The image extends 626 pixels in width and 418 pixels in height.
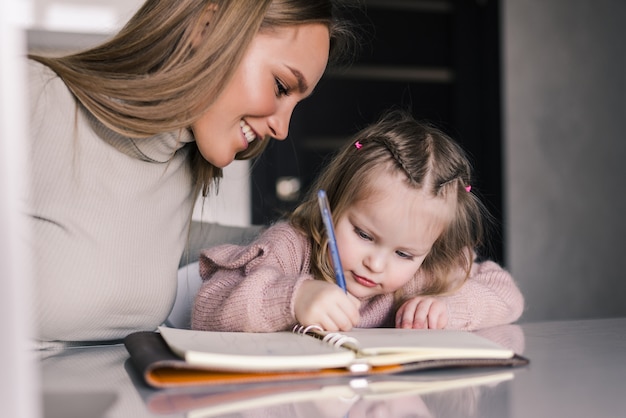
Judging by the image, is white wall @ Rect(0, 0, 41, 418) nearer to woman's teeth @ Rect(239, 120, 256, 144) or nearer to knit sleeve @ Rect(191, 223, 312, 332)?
knit sleeve @ Rect(191, 223, 312, 332)

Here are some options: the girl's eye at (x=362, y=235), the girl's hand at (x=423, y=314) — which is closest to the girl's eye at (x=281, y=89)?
the girl's eye at (x=362, y=235)

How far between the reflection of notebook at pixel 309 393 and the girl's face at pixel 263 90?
55cm

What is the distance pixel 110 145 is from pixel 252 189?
2.00 meters

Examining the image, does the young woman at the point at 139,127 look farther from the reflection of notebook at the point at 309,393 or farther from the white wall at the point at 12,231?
the white wall at the point at 12,231

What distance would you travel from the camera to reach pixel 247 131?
1.12 metres

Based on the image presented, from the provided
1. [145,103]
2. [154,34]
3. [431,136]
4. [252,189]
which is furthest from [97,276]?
[252,189]

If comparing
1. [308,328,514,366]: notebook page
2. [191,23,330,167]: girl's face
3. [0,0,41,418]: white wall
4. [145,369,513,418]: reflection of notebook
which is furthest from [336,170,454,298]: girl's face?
[0,0,41,418]: white wall

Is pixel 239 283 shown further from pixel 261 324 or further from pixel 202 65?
pixel 202 65

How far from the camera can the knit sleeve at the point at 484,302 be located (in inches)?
39.3

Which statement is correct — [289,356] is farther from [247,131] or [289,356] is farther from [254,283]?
[247,131]

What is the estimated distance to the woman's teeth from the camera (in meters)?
1.10

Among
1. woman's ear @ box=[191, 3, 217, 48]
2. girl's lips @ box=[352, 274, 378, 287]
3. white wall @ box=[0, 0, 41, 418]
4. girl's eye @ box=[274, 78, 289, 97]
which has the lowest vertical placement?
girl's lips @ box=[352, 274, 378, 287]

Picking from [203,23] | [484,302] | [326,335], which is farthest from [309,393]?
[203,23]

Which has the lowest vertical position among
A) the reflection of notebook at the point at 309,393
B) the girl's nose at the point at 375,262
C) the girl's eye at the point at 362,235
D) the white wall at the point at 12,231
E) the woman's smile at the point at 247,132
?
the reflection of notebook at the point at 309,393
